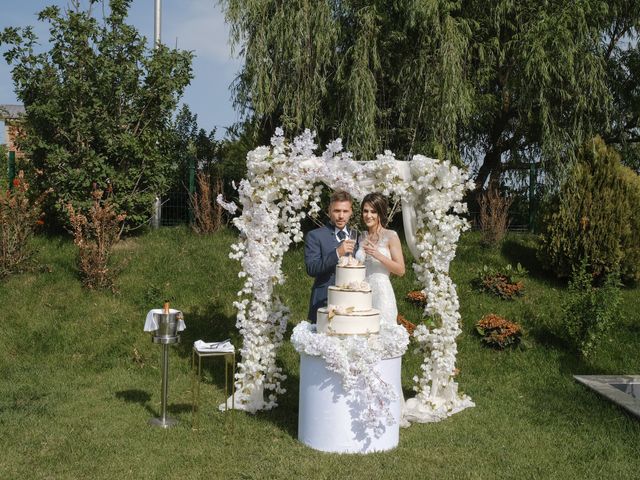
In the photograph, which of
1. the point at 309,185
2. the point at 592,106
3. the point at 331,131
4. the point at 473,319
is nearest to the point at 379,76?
the point at 331,131

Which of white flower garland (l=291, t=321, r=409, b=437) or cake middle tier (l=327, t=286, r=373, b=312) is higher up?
cake middle tier (l=327, t=286, r=373, b=312)

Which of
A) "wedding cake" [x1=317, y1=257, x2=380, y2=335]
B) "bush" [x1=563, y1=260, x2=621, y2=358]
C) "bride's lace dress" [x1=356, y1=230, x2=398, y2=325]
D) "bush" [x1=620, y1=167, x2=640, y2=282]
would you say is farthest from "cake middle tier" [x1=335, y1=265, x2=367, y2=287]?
"bush" [x1=620, y1=167, x2=640, y2=282]

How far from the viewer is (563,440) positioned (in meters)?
5.50

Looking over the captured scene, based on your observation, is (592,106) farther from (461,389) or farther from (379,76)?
(461,389)

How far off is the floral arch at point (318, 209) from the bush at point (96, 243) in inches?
151

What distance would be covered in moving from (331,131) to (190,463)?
7.11 m

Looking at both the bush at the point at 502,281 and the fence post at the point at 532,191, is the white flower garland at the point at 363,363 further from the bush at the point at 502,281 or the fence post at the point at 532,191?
the fence post at the point at 532,191

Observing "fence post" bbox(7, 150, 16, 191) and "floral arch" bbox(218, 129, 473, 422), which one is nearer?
"floral arch" bbox(218, 129, 473, 422)

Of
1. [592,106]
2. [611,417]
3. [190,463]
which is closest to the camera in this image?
[190,463]

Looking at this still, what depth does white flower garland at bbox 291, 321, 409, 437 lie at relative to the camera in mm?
4961

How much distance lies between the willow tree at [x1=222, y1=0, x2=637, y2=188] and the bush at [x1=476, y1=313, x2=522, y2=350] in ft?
9.51

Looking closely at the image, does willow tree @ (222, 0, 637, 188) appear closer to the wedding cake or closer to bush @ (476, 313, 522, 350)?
bush @ (476, 313, 522, 350)

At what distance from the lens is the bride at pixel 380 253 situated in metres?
5.62

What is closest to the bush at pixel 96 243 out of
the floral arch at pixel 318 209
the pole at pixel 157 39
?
the pole at pixel 157 39
